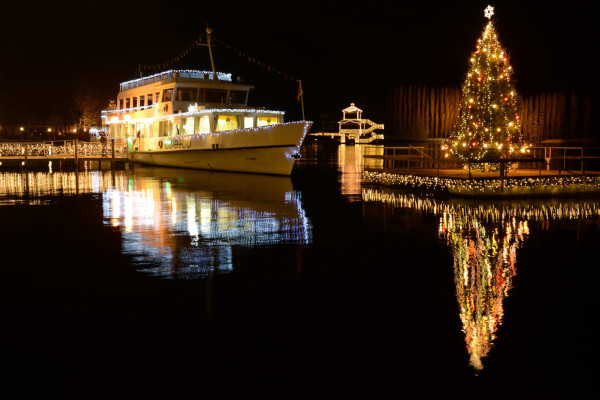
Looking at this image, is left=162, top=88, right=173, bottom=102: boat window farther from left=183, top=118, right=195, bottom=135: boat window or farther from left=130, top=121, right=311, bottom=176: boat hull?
left=130, top=121, right=311, bottom=176: boat hull

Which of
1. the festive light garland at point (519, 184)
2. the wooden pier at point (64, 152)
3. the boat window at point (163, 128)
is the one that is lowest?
the festive light garland at point (519, 184)

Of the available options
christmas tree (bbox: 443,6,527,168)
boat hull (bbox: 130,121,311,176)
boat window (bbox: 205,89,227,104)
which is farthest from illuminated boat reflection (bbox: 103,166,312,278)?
boat window (bbox: 205,89,227,104)

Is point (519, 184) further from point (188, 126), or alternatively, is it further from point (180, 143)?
point (180, 143)

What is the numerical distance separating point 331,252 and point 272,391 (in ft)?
Result: 17.4

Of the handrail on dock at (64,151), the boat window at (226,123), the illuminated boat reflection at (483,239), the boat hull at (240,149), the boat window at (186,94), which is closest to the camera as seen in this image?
the illuminated boat reflection at (483,239)

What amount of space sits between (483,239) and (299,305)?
5.27 metres

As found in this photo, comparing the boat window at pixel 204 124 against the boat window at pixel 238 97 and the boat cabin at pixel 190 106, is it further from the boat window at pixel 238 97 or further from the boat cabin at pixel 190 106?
the boat window at pixel 238 97

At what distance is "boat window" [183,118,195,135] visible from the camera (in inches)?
1272

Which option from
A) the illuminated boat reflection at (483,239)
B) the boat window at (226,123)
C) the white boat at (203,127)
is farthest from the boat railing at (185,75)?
the illuminated boat reflection at (483,239)

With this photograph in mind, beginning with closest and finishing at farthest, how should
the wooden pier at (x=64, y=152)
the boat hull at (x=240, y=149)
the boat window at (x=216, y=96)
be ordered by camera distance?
the boat hull at (x=240, y=149) < the boat window at (x=216, y=96) < the wooden pier at (x=64, y=152)

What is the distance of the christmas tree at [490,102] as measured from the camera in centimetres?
2294

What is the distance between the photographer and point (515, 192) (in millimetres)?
18406

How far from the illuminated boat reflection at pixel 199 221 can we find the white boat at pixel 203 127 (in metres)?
4.04

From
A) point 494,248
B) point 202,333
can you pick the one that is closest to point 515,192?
point 494,248
